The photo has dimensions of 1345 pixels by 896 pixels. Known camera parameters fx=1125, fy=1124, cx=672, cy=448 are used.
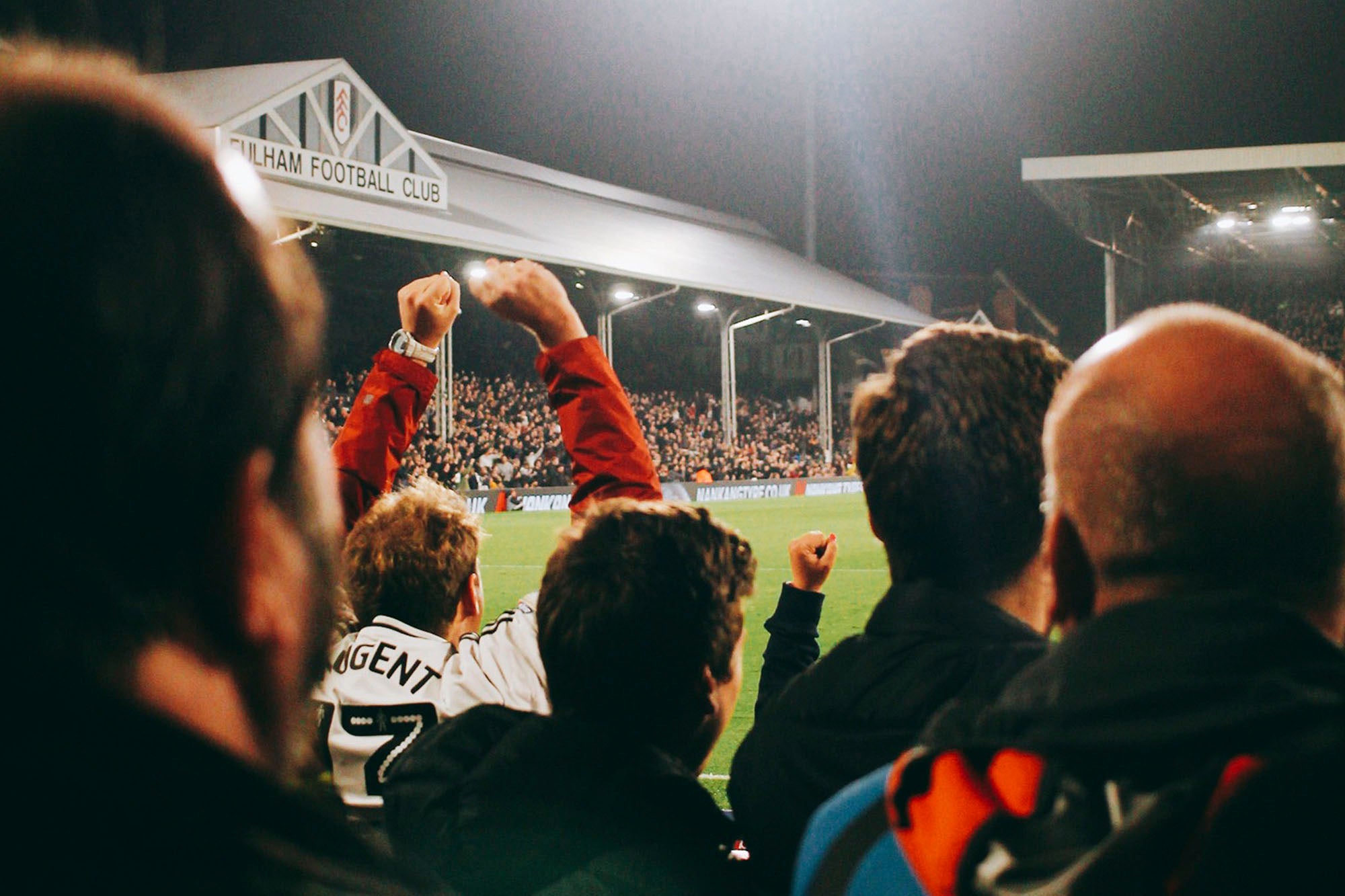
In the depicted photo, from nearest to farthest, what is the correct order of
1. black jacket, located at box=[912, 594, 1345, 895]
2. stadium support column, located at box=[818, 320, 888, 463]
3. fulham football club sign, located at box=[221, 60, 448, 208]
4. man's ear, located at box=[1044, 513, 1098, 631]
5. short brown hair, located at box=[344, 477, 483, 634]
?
1. black jacket, located at box=[912, 594, 1345, 895]
2. man's ear, located at box=[1044, 513, 1098, 631]
3. short brown hair, located at box=[344, 477, 483, 634]
4. fulham football club sign, located at box=[221, 60, 448, 208]
5. stadium support column, located at box=[818, 320, 888, 463]

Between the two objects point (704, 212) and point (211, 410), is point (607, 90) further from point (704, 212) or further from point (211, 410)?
point (211, 410)

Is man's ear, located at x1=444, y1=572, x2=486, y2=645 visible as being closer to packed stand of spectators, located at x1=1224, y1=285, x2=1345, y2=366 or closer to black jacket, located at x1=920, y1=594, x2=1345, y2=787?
black jacket, located at x1=920, y1=594, x2=1345, y2=787

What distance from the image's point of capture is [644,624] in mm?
1860

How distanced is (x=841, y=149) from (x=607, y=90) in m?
12.3

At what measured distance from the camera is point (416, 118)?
34.8 metres

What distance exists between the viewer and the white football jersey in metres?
2.62

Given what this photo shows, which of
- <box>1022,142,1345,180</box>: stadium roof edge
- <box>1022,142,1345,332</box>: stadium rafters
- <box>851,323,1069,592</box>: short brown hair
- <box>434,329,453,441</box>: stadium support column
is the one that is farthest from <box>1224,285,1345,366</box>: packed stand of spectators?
<box>851,323,1069,592</box>: short brown hair

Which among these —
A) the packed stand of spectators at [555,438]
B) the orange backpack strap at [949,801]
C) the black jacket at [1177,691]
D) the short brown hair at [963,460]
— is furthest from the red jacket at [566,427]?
the packed stand of spectators at [555,438]

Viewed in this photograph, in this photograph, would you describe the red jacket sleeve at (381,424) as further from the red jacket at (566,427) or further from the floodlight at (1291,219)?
the floodlight at (1291,219)

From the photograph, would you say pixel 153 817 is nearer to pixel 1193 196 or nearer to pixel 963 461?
pixel 963 461

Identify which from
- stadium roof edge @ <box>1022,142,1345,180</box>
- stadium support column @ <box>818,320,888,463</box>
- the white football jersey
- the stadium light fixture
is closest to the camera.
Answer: the white football jersey

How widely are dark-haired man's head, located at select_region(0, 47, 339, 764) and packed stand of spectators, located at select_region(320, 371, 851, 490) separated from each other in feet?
61.5

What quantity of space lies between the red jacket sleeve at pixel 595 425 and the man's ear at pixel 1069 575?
4.88ft

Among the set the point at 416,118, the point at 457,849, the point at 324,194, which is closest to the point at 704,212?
the point at 416,118
